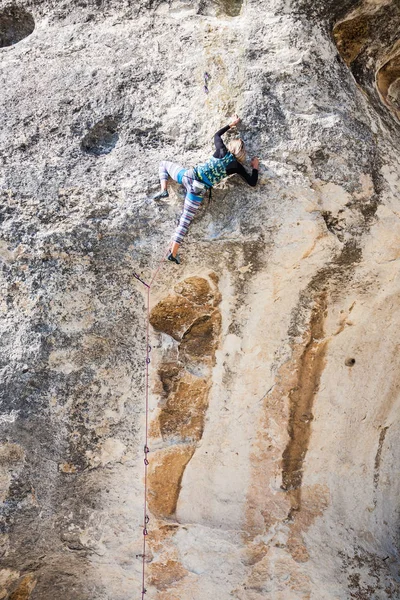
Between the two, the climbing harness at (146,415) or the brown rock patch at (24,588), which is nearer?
the climbing harness at (146,415)

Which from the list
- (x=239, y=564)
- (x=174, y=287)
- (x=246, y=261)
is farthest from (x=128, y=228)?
(x=239, y=564)

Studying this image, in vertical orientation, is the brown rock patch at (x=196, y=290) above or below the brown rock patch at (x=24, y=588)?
above

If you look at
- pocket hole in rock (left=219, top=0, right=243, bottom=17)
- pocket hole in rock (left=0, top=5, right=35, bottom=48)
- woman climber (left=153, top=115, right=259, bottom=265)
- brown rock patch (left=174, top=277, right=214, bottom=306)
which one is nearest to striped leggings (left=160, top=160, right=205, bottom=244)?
woman climber (left=153, top=115, right=259, bottom=265)

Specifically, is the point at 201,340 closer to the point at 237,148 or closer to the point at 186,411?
the point at 186,411

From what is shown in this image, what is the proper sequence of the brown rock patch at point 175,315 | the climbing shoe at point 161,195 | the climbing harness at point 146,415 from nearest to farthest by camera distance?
1. the climbing shoe at point 161,195
2. the climbing harness at point 146,415
3. the brown rock patch at point 175,315

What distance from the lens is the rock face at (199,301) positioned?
11.4 feet

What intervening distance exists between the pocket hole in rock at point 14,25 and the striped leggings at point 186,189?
1.49 metres

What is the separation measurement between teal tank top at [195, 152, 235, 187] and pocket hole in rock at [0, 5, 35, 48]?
1668 millimetres

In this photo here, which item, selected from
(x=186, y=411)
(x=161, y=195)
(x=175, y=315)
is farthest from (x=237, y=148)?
(x=186, y=411)

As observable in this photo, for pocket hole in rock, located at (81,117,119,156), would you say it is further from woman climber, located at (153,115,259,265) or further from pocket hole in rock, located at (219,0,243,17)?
pocket hole in rock, located at (219,0,243,17)

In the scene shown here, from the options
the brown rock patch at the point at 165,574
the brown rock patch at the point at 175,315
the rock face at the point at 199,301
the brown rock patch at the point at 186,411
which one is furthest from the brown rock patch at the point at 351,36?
the brown rock patch at the point at 165,574

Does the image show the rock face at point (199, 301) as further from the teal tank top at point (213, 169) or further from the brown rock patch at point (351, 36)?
the teal tank top at point (213, 169)

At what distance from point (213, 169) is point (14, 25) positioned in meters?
1.85

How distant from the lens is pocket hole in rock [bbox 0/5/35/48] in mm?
4051
